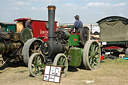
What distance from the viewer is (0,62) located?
7.61 m

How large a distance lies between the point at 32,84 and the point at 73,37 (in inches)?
104

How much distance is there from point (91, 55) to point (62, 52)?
1.39 m

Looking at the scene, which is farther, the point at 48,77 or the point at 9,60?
the point at 9,60

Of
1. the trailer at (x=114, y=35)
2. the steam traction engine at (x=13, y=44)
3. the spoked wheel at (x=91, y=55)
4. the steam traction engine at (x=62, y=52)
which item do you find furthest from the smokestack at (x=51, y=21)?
the trailer at (x=114, y=35)

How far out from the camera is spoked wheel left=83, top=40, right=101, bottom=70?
639 cm

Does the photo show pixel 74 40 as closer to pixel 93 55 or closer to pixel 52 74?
pixel 93 55

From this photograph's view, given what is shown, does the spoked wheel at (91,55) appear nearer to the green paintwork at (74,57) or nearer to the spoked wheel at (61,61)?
the green paintwork at (74,57)

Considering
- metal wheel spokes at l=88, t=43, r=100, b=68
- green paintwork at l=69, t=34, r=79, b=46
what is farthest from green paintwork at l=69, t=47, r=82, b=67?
metal wheel spokes at l=88, t=43, r=100, b=68

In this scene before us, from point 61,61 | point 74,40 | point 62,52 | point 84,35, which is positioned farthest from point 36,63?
point 84,35

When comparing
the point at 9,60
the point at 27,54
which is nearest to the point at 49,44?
the point at 27,54

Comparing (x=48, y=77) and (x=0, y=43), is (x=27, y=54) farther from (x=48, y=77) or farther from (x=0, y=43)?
(x=48, y=77)

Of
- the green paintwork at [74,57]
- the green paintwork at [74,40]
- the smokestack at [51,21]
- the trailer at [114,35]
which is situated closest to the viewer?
the smokestack at [51,21]

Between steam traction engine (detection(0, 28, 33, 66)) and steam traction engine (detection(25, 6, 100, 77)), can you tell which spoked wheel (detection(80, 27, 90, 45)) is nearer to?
steam traction engine (detection(25, 6, 100, 77))

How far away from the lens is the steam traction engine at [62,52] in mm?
5352
